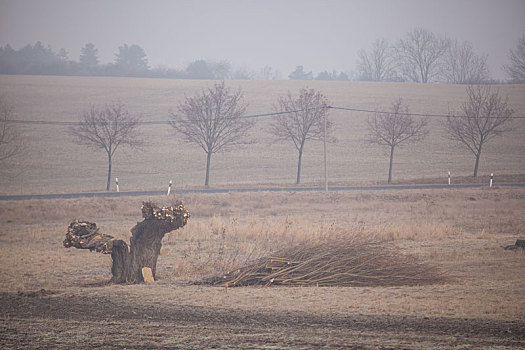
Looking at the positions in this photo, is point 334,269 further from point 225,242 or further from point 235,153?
point 235,153

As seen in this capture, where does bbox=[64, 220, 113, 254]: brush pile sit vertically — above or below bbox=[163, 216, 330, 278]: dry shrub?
above

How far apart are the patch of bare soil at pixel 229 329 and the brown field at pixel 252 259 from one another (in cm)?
2

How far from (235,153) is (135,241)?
46.7 m

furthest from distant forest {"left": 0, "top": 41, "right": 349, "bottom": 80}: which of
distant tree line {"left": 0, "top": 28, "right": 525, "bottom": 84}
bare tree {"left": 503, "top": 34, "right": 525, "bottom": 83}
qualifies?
bare tree {"left": 503, "top": 34, "right": 525, "bottom": 83}

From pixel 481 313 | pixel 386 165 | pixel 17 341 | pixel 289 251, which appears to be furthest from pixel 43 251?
pixel 386 165

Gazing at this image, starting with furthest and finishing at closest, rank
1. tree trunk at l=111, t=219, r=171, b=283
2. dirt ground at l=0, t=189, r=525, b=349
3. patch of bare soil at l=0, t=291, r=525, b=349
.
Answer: tree trunk at l=111, t=219, r=171, b=283
dirt ground at l=0, t=189, r=525, b=349
patch of bare soil at l=0, t=291, r=525, b=349

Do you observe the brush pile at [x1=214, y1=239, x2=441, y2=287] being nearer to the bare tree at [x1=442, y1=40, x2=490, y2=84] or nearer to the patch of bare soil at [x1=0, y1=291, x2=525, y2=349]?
the patch of bare soil at [x1=0, y1=291, x2=525, y2=349]

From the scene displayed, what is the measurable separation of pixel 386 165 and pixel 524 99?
1229 inches

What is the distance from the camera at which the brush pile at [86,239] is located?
10977mm

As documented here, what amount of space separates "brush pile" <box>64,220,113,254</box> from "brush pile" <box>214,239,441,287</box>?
2.50m

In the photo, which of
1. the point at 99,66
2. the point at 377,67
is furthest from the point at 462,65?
the point at 99,66

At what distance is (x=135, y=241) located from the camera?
11.5 metres

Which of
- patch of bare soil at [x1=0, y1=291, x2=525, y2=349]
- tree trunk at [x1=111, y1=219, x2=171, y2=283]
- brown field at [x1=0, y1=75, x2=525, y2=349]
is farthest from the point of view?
tree trunk at [x1=111, y1=219, x2=171, y2=283]

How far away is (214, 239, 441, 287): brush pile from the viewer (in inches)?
394
